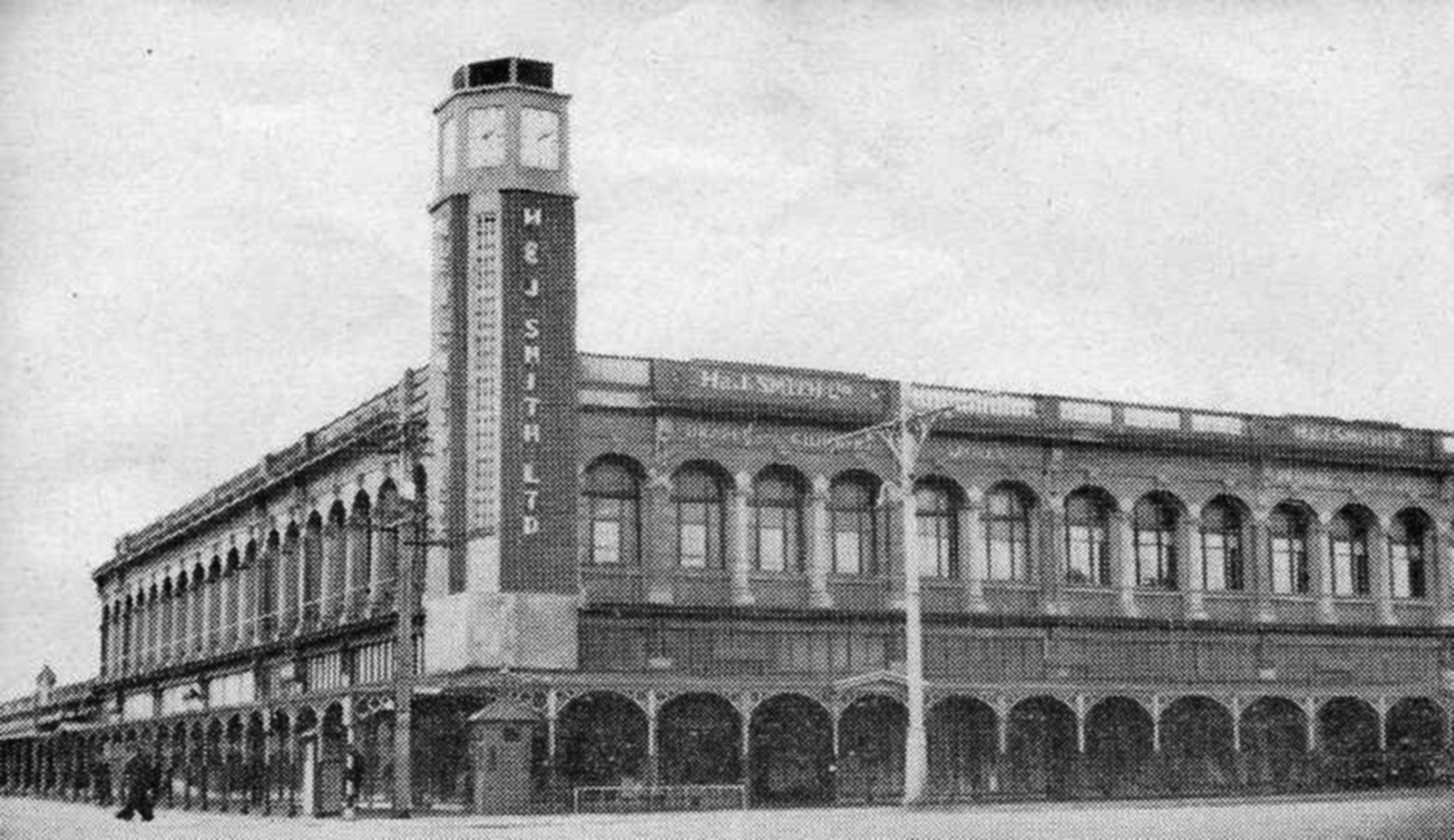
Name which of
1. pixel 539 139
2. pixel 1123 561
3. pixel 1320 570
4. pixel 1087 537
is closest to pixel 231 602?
pixel 539 139

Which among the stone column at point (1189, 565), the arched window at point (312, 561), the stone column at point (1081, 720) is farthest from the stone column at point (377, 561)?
the stone column at point (1189, 565)

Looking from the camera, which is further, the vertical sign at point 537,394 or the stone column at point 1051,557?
the stone column at point 1051,557

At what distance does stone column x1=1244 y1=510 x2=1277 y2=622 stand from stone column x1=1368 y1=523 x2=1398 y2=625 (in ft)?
13.2

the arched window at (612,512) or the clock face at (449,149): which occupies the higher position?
the clock face at (449,149)

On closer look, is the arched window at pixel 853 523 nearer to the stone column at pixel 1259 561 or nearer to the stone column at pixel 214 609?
the stone column at pixel 1259 561

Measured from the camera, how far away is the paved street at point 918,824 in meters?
35.7

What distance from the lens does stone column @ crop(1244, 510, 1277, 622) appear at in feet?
222

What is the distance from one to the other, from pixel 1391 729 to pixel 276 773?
33542 millimetres

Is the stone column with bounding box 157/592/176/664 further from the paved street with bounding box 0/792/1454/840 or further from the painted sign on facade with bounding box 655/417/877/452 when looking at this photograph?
the painted sign on facade with bounding box 655/417/877/452

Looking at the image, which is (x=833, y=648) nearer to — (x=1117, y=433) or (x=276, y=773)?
(x=1117, y=433)

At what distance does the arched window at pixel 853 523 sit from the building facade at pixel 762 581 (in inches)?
3.3

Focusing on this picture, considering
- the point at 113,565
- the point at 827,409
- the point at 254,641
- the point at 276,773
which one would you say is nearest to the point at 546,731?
the point at 827,409

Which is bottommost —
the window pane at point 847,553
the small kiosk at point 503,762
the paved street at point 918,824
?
the paved street at point 918,824

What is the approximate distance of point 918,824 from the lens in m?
39.2
